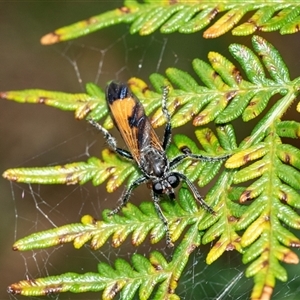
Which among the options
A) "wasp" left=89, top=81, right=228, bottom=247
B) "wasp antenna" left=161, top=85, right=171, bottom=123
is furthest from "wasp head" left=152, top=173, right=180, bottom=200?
"wasp antenna" left=161, top=85, right=171, bottom=123

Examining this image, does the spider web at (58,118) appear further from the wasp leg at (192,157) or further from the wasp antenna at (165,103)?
the wasp antenna at (165,103)

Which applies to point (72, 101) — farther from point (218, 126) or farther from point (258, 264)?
point (258, 264)

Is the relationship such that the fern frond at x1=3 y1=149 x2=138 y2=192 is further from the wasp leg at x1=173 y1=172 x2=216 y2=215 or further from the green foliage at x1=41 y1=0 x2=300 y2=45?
the green foliage at x1=41 y1=0 x2=300 y2=45

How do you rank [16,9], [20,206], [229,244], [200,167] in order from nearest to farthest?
[229,244] < [200,167] < [20,206] < [16,9]

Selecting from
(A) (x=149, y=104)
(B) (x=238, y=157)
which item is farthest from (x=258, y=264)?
(A) (x=149, y=104)

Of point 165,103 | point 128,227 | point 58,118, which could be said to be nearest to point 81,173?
point 128,227

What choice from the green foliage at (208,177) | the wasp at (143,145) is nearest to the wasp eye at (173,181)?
the wasp at (143,145)

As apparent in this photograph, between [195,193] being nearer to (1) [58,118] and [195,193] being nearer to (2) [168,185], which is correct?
(2) [168,185]
